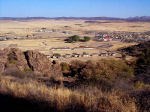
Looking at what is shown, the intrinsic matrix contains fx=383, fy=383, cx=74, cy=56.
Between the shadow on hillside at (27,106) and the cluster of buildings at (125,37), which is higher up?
the shadow on hillside at (27,106)

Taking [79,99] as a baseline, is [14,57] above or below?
below

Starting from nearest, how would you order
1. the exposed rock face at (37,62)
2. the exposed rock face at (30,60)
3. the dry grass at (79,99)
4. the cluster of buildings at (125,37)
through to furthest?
the dry grass at (79,99) → the exposed rock face at (30,60) → the exposed rock face at (37,62) → the cluster of buildings at (125,37)

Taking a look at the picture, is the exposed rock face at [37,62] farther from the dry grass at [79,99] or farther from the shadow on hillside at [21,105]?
the shadow on hillside at [21,105]

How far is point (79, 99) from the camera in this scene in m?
7.55

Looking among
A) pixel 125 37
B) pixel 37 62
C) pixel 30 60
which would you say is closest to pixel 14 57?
pixel 30 60

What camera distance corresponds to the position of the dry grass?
6.76 metres

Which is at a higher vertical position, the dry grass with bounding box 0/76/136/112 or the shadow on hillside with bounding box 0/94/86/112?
the dry grass with bounding box 0/76/136/112

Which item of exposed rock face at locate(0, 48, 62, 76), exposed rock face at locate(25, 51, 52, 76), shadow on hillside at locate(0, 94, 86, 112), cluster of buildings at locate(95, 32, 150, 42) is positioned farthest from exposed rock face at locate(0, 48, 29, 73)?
cluster of buildings at locate(95, 32, 150, 42)

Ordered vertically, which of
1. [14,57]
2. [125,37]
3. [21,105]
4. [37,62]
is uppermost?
[21,105]

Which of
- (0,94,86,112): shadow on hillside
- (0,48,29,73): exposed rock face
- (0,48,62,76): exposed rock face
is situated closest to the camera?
(0,94,86,112): shadow on hillside

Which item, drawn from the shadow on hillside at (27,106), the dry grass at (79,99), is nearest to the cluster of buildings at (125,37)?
the dry grass at (79,99)

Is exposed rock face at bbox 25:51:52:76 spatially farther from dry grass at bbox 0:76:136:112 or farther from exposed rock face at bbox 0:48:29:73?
dry grass at bbox 0:76:136:112

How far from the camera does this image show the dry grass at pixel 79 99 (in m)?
6.76

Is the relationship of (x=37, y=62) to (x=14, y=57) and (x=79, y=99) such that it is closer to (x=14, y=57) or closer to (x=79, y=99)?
(x=14, y=57)
